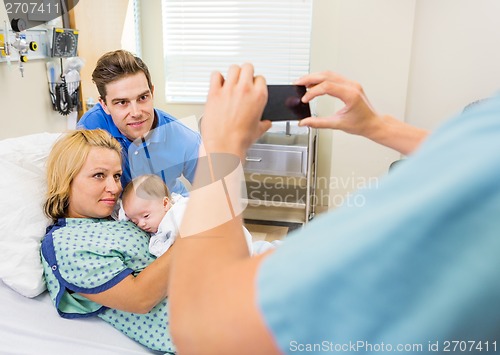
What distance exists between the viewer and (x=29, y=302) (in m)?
1.33

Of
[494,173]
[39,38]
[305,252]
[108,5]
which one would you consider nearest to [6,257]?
[305,252]

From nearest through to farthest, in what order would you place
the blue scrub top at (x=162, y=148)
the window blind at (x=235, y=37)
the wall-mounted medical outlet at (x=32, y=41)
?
the blue scrub top at (x=162, y=148)
the wall-mounted medical outlet at (x=32, y=41)
the window blind at (x=235, y=37)

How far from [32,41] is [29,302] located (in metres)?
1.56

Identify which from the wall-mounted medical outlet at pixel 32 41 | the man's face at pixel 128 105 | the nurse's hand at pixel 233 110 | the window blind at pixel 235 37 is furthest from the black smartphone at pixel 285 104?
the window blind at pixel 235 37

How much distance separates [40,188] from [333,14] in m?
2.50

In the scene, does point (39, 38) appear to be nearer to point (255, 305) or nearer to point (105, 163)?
point (105, 163)

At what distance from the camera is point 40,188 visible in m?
1.50

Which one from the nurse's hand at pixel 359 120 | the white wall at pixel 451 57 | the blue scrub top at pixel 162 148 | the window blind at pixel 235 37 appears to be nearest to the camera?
the nurse's hand at pixel 359 120

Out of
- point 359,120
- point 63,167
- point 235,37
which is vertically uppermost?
point 235,37

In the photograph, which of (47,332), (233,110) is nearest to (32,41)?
(47,332)

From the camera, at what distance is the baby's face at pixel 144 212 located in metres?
1.46

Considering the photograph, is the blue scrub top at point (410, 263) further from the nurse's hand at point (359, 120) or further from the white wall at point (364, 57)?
the white wall at point (364, 57)

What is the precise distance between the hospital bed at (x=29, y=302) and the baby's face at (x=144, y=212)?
0.88 feet

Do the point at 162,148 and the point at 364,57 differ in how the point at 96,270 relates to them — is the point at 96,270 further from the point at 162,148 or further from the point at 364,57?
the point at 364,57
